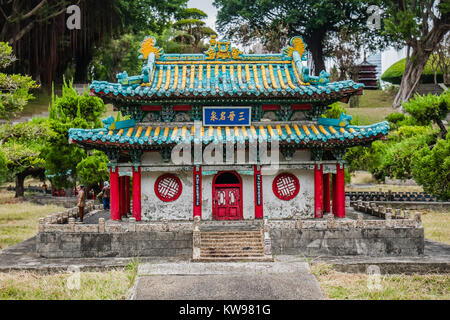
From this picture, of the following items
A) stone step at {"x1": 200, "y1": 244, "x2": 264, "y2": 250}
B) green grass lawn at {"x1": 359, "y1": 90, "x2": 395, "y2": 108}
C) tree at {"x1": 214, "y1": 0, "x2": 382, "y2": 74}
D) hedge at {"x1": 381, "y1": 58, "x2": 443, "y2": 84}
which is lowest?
stone step at {"x1": 200, "y1": 244, "x2": 264, "y2": 250}

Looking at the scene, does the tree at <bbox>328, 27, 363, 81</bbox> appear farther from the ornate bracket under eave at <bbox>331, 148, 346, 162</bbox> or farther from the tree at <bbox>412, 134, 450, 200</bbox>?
the ornate bracket under eave at <bbox>331, 148, 346, 162</bbox>

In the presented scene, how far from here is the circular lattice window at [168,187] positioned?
16.2 metres

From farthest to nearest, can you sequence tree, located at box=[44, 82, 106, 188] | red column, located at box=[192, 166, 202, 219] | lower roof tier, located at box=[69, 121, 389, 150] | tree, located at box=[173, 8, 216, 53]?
tree, located at box=[173, 8, 216, 53] < tree, located at box=[44, 82, 106, 188] < red column, located at box=[192, 166, 202, 219] < lower roof tier, located at box=[69, 121, 389, 150]

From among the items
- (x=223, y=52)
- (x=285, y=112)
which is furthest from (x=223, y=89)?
(x=223, y=52)

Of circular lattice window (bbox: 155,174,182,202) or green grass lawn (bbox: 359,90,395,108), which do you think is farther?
green grass lawn (bbox: 359,90,395,108)

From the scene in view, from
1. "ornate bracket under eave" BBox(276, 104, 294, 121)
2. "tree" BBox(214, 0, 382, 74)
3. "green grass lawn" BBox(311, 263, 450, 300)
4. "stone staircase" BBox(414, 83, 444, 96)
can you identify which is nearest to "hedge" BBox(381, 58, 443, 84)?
"stone staircase" BBox(414, 83, 444, 96)

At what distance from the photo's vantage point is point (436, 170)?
21.1m

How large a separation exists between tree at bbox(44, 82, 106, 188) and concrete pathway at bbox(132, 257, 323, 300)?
16503mm

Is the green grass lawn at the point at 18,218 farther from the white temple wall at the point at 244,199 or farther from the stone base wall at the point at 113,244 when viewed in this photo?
the white temple wall at the point at 244,199

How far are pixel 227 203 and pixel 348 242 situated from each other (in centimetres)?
465

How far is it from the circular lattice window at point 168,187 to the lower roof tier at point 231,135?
55.9 inches

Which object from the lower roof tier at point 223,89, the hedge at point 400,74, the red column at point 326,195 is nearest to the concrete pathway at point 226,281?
the red column at point 326,195

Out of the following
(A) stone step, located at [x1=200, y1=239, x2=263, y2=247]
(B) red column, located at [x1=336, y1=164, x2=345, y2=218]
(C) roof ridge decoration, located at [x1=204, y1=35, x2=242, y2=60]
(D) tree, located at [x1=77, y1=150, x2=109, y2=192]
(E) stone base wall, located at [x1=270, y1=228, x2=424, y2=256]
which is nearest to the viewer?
(A) stone step, located at [x1=200, y1=239, x2=263, y2=247]

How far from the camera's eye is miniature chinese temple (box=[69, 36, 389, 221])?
617 inches
